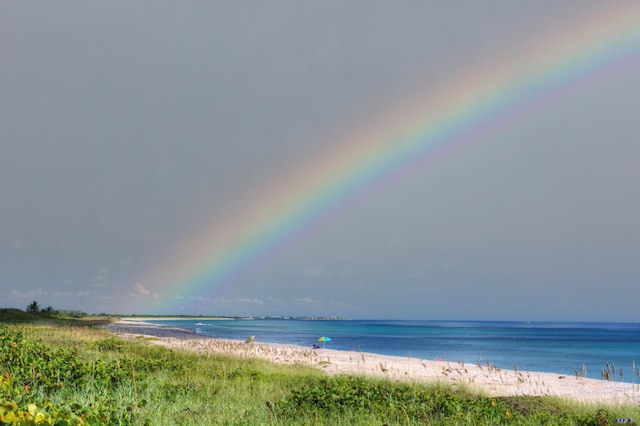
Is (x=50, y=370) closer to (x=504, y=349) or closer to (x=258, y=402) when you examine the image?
(x=258, y=402)

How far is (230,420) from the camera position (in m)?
8.87

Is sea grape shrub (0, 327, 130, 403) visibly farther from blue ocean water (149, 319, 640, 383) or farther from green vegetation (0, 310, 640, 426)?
blue ocean water (149, 319, 640, 383)

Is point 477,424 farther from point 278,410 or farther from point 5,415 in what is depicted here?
point 5,415

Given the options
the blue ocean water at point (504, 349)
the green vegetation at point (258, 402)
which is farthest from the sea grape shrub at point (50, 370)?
the blue ocean water at point (504, 349)

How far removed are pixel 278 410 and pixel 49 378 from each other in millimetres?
5078

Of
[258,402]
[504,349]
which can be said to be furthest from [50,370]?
[504,349]

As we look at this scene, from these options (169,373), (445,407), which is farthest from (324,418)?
(169,373)

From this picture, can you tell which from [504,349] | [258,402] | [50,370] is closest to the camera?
[50,370]

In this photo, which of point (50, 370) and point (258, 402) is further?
point (258, 402)

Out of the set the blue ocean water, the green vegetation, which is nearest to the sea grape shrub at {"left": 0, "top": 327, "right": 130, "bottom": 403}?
the green vegetation

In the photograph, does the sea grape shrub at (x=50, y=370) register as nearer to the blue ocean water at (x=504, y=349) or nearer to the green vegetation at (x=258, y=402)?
the green vegetation at (x=258, y=402)

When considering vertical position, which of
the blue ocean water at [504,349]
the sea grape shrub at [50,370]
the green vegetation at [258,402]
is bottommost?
the blue ocean water at [504,349]

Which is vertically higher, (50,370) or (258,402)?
(50,370)

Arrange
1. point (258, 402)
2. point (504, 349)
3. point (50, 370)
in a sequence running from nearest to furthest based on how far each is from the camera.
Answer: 1. point (50, 370)
2. point (258, 402)
3. point (504, 349)
